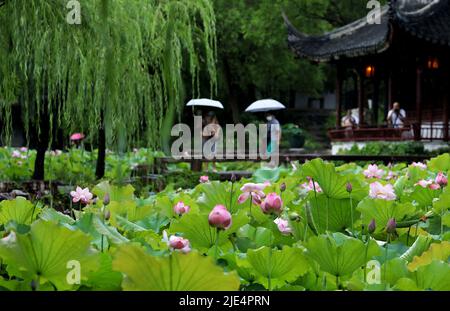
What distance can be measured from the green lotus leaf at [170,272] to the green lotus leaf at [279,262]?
21cm

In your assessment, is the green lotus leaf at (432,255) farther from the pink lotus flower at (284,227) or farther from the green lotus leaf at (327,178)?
the green lotus leaf at (327,178)

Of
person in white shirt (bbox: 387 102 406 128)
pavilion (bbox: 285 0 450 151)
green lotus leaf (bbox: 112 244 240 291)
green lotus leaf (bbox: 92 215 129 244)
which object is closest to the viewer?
green lotus leaf (bbox: 112 244 240 291)

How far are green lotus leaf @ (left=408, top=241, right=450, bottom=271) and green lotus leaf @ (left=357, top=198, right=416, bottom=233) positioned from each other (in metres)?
0.30

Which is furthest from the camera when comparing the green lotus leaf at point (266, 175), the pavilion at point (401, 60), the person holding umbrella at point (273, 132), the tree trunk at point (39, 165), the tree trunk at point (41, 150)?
the pavilion at point (401, 60)

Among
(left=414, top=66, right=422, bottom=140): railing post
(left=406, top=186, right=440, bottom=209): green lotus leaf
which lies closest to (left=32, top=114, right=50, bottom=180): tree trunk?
(left=406, top=186, right=440, bottom=209): green lotus leaf

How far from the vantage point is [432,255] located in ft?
3.58

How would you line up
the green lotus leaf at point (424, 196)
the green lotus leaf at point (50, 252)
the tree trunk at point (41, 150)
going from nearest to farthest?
1. the green lotus leaf at point (50, 252)
2. the green lotus leaf at point (424, 196)
3. the tree trunk at point (41, 150)

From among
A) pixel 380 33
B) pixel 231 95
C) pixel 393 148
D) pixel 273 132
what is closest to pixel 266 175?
pixel 273 132

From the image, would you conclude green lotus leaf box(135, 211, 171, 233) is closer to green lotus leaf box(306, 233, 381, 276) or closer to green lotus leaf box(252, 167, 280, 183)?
green lotus leaf box(306, 233, 381, 276)

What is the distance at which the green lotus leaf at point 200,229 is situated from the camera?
1229 mm

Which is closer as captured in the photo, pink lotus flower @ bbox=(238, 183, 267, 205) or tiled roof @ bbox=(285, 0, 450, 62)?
pink lotus flower @ bbox=(238, 183, 267, 205)

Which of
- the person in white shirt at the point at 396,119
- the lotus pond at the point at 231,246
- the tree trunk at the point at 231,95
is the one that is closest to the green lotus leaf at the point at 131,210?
the lotus pond at the point at 231,246

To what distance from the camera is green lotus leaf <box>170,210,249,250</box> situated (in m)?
1.23

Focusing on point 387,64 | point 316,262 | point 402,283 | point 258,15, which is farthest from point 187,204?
point 258,15
